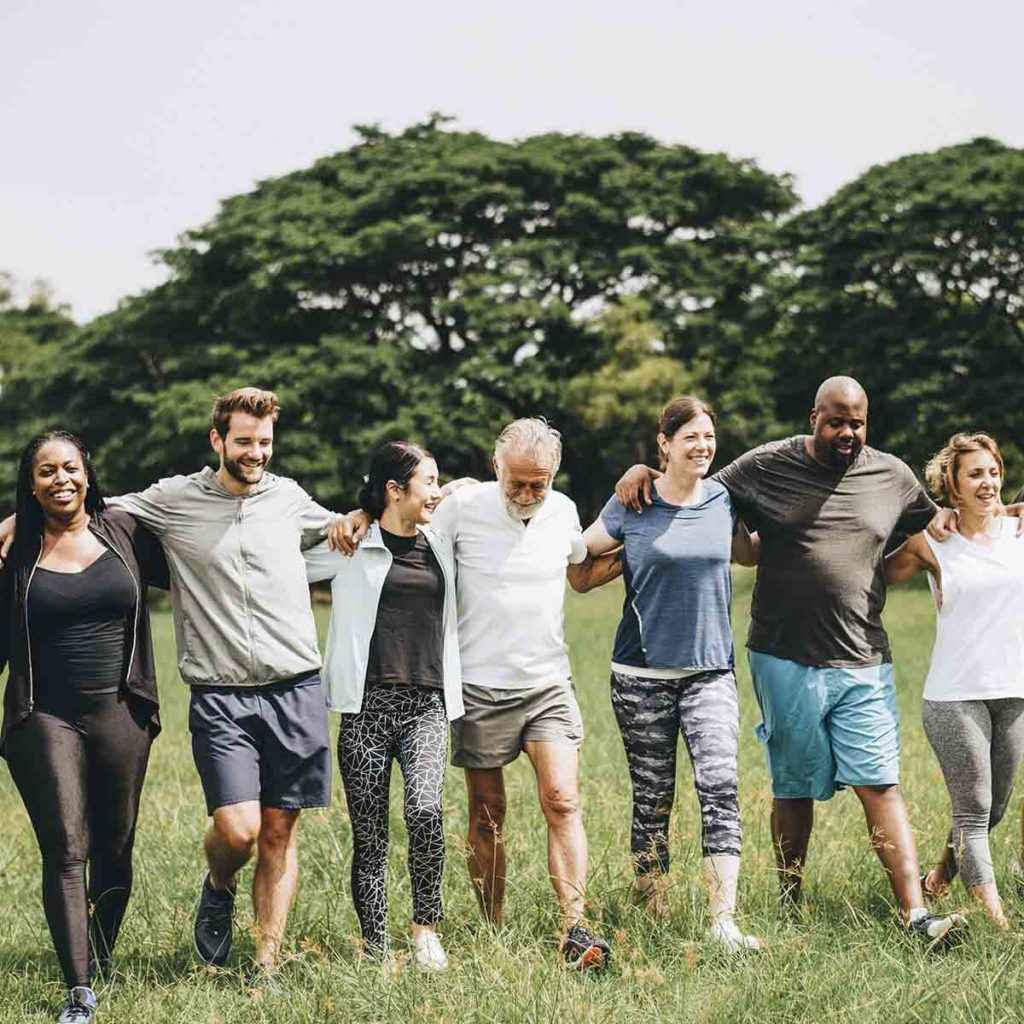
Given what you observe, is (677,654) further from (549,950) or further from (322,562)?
(322,562)

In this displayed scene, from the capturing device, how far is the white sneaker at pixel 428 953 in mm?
5043

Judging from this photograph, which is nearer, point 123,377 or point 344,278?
point 344,278

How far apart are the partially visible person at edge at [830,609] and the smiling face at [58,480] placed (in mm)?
2069

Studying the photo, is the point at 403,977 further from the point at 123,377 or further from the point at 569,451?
the point at 123,377

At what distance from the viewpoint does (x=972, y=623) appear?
574 centimetres

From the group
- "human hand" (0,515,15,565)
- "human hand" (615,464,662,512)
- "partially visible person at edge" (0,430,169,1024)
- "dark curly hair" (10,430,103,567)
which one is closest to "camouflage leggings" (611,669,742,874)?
"human hand" (615,464,662,512)

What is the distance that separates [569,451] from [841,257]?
7.84 metres

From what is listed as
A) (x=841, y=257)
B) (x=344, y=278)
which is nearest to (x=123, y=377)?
(x=344, y=278)

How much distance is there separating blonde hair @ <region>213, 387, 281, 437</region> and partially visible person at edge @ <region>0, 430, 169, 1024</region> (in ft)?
1.64

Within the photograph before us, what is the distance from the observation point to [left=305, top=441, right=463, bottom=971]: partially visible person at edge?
17.5 feet

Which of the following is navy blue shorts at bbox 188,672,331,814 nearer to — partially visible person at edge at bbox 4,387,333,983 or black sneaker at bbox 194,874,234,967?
partially visible person at edge at bbox 4,387,333,983

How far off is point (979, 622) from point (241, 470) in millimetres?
2977

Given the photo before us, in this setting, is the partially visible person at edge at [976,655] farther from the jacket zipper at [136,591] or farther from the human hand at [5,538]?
the human hand at [5,538]

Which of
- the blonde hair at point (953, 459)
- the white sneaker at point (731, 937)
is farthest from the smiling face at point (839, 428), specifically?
the white sneaker at point (731, 937)
